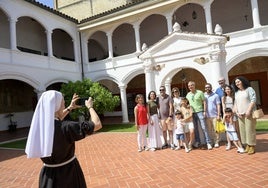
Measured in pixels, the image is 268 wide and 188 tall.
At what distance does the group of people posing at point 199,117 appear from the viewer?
651 cm

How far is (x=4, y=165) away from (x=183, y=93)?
15.6 metres

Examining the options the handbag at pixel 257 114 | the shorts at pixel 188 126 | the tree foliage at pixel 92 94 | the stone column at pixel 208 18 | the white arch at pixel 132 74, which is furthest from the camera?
the white arch at pixel 132 74

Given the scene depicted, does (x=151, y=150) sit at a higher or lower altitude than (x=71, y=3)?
lower

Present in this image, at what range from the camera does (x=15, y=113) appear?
20.0 m

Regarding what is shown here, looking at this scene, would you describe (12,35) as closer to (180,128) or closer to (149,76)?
(149,76)

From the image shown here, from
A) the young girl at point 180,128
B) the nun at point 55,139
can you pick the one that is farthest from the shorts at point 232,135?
the nun at point 55,139

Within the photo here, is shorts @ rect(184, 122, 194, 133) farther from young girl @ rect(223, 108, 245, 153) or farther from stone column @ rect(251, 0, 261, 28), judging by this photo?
stone column @ rect(251, 0, 261, 28)

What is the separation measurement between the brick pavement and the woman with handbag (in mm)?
404

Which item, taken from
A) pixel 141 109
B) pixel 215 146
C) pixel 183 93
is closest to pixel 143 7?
pixel 183 93

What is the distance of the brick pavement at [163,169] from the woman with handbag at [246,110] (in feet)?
1.33

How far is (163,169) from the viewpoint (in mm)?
5895

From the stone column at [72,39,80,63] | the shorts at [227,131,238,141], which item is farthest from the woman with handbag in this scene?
the stone column at [72,39,80,63]

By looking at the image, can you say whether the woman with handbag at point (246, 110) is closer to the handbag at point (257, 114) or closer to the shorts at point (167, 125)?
the handbag at point (257, 114)

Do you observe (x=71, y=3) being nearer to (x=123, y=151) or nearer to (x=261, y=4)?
(x=261, y=4)
